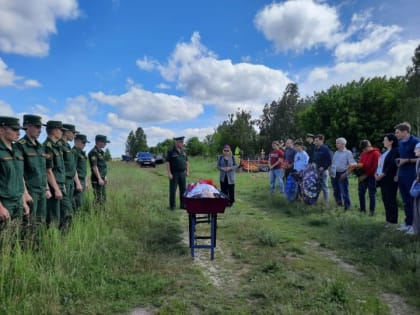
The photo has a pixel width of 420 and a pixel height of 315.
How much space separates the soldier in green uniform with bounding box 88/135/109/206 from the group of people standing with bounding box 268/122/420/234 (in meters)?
5.42

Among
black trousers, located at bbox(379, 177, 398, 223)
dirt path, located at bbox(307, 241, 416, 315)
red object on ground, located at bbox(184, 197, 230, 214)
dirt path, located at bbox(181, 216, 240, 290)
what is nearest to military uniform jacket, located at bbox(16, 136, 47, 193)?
red object on ground, located at bbox(184, 197, 230, 214)

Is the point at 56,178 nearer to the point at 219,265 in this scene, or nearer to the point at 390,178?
the point at 219,265

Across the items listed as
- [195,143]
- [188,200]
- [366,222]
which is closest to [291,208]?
[366,222]

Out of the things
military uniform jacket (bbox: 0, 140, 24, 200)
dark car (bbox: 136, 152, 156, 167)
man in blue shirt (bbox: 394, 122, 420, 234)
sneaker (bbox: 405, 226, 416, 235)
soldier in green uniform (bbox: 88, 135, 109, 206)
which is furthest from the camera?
dark car (bbox: 136, 152, 156, 167)

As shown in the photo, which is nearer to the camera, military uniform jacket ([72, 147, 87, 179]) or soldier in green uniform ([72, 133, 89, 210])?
soldier in green uniform ([72, 133, 89, 210])

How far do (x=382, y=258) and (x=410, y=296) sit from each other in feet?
4.04

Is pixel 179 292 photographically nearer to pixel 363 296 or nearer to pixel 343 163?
pixel 363 296

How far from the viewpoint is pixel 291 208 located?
9609 mm

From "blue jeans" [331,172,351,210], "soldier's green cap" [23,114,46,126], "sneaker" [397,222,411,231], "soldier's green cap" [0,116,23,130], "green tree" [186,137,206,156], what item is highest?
"green tree" [186,137,206,156]

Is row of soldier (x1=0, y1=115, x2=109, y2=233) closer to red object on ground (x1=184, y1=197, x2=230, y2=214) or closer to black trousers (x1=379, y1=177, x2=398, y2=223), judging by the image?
red object on ground (x1=184, y1=197, x2=230, y2=214)

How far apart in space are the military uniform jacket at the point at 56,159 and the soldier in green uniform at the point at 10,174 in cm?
96

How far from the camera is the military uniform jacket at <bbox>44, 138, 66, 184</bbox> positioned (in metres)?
5.68

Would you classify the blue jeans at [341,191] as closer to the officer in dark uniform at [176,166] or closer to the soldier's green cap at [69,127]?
the officer in dark uniform at [176,166]

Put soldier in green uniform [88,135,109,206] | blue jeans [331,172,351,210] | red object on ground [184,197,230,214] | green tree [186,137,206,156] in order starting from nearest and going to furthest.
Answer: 1. red object on ground [184,197,230,214]
2. soldier in green uniform [88,135,109,206]
3. blue jeans [331,172,351,210]
4. green tree [186,137,206,156]
